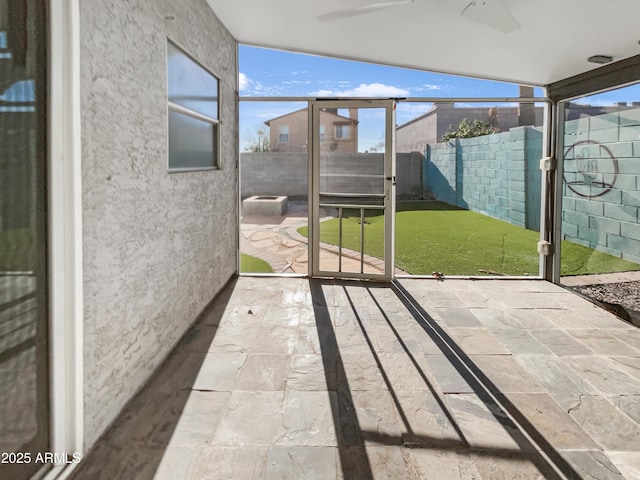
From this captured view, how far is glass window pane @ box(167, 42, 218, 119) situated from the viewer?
2.74 m

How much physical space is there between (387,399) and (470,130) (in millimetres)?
8589

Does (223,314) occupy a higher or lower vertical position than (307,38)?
lower

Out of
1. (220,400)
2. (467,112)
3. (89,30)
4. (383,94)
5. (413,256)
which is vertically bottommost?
(220,400)

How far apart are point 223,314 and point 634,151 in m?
3.82

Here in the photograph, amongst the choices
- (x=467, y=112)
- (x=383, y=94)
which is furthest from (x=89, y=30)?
(x=467, y=112)

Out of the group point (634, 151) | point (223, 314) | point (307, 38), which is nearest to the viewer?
point (223, 314)

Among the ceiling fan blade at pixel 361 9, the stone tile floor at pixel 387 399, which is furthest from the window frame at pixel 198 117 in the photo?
the stone tile floor at pixel 387 399

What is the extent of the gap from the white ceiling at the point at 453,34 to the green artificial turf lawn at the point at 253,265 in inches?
99.6

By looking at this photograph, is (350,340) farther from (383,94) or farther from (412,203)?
(412,203)

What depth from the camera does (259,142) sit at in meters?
7.32

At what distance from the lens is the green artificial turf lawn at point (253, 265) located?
5.19 m

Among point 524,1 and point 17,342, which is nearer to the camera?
point 17,342

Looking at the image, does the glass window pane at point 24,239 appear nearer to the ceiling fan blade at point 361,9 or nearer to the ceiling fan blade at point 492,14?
the ceiling fan blade at point 361,9

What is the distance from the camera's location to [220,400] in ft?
7.00
